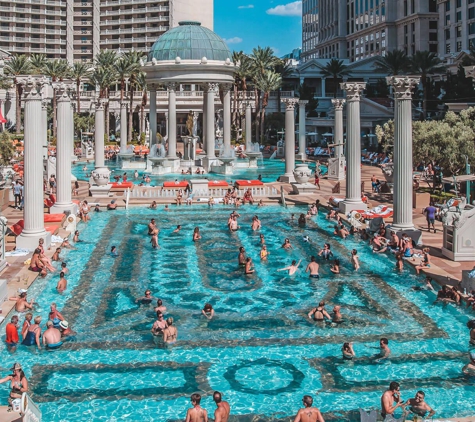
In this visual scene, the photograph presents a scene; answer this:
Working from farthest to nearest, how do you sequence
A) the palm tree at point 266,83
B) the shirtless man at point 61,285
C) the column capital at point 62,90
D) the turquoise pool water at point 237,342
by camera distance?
the palm tree at point 266,83 → the column capital at point 62,90 → the shirtless man at point 61,285 → the turquoise pool water at point 237,342

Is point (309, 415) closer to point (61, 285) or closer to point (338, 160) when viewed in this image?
point (61, 285)

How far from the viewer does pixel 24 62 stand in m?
90.7

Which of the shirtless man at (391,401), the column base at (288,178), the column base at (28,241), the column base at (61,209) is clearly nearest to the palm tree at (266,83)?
the column base at (288,178)

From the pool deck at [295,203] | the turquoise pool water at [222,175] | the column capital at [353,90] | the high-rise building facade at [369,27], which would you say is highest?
the high-rise building facade at [369,27]

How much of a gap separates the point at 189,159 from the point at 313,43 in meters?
113

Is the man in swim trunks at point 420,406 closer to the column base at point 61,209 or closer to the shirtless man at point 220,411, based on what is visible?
the shirtless man at point 220,411

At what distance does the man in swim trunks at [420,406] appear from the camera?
1157cm

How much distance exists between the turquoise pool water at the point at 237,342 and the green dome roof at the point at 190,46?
125ft

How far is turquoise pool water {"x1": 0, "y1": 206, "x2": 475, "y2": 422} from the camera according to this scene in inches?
499

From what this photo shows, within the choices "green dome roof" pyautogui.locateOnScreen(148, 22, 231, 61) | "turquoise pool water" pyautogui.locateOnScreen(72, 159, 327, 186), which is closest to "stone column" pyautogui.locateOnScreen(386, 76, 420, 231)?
"turquoise pool water" pyautogui.locateOnScreen(72, 159, 327, 186)

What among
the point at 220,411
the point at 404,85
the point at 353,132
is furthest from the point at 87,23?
the point at 220,411

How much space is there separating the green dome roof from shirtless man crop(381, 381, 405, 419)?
5199 cm

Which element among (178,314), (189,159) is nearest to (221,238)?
(178,314)

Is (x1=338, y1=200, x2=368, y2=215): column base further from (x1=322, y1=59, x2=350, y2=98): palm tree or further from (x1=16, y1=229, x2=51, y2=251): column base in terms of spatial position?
(x1=322, y1=59, x2=350, y2=98): palm tree
